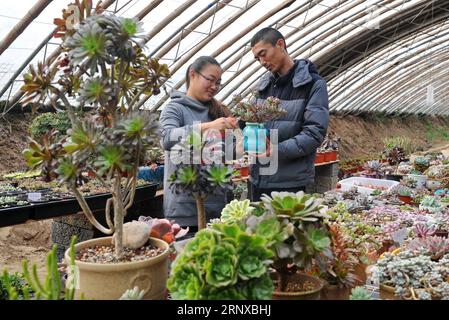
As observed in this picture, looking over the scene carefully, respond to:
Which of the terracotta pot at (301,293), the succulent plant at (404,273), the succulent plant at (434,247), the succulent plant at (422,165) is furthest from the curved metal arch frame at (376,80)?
the terracotta pot at (301,293)

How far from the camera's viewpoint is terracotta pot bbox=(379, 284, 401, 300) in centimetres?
138

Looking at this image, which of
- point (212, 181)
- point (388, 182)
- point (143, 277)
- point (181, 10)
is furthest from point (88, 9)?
point (181, 10)

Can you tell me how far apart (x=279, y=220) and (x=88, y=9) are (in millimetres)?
873

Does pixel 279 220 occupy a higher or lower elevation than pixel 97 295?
higher

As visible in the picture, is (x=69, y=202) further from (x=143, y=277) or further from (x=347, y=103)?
(x=347, y=103)

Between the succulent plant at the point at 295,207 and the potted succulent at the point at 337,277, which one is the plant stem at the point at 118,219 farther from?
the potted succulent at the point at 337,277

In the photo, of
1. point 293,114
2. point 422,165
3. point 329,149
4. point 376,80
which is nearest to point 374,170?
point 422,165

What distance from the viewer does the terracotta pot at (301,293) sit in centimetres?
112

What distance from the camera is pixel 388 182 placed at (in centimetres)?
439

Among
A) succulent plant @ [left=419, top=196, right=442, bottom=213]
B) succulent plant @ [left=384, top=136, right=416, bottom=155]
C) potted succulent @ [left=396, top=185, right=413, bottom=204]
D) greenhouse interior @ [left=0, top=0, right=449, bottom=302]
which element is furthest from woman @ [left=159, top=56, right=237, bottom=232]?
succulent plant @ [left=384, top=136, right=416, bottom=155]

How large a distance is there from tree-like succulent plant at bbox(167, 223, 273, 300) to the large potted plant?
0.25m

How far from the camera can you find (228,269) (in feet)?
3.16

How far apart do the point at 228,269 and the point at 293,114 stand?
1600mm

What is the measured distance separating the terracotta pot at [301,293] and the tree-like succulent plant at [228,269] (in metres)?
0.16
